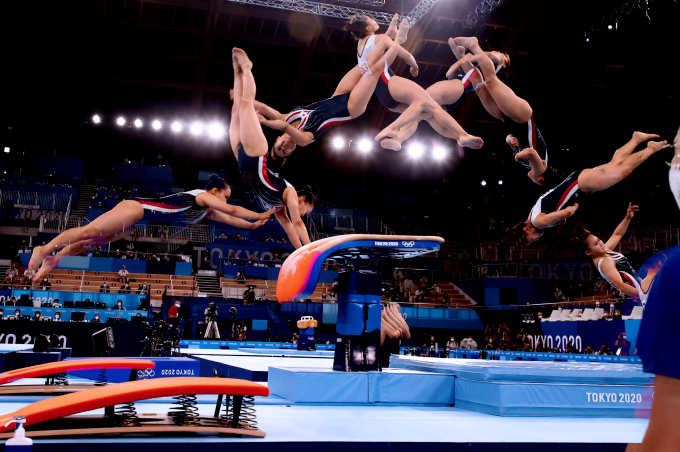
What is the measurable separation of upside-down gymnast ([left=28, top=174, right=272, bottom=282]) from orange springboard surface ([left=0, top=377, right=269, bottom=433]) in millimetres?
4514

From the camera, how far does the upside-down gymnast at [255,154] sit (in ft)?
20.2

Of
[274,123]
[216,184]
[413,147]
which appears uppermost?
[413,147]

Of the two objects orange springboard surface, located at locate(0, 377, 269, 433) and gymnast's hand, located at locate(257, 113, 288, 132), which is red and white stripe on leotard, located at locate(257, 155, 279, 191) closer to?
gymnast's hand, located at locate(257, 113, 288, 132)

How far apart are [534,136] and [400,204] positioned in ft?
60.6

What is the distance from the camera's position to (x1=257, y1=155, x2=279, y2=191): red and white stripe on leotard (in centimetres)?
631

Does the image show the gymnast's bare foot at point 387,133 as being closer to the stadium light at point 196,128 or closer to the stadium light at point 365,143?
the stadium light at point 365,143

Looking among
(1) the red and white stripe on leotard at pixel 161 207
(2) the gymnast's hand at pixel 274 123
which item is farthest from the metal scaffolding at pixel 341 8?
(1) the red and white stripe on leotard at pixel 161 207

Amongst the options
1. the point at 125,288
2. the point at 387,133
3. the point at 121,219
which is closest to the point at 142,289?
the point at 125,288

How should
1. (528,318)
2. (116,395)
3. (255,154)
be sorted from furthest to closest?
(528,318) < (255,154) < (116,395)

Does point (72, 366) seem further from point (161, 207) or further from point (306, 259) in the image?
point (161, 207)

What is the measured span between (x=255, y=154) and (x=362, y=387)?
330 centimetres

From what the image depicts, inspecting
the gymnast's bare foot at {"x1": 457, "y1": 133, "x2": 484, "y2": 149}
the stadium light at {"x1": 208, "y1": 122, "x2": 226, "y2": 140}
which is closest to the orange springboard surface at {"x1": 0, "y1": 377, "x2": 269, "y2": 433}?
the gymnast's bare foot at {"x1": 457, "y1": 133, "x2": 484, "y2": 149}

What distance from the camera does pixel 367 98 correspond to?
6.66 m

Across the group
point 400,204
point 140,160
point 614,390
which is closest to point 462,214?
point 400,204
